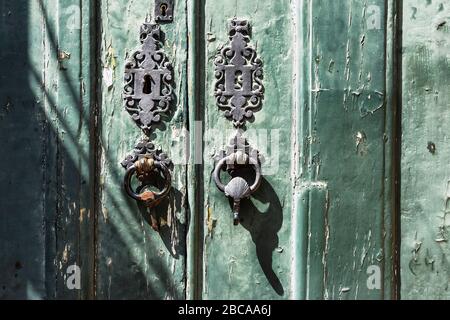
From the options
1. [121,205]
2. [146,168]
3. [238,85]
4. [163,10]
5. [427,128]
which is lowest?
[121,205]

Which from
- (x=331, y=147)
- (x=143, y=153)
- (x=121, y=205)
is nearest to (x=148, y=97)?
(x=143, y=153)

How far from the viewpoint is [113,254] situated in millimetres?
1696

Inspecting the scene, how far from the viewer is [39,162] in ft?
5.55

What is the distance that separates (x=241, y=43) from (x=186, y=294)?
679mm

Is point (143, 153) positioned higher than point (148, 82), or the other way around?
point (148, 82)

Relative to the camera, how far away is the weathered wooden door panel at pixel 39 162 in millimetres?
1688

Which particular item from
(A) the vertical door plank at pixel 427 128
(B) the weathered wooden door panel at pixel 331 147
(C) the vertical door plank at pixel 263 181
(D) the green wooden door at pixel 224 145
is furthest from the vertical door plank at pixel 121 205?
(A) the vertical door plank at pixel 427 128

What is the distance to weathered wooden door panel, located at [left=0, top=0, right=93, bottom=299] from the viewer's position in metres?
1.69

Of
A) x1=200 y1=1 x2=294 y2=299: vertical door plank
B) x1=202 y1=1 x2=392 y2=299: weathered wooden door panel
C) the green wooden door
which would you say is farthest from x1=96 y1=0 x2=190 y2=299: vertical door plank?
x1=202 y1=1 x2=392 y2=299: weathered wooden door panel

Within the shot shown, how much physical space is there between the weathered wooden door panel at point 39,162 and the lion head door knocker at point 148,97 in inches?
4.9

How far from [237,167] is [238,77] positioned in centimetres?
24

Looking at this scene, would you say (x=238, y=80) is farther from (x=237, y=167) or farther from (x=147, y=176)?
(x=147, y=176)

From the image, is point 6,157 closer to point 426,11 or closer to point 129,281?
point 129,281

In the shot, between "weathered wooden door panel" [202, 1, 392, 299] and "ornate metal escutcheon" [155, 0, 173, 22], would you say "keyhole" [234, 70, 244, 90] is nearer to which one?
"weathered wooden door panel" [202, 1, 392, 299]
